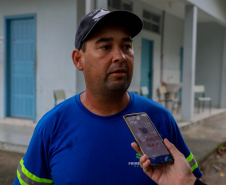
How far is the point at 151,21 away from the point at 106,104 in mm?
7997

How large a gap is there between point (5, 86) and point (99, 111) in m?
5.89

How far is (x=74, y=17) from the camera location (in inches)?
224

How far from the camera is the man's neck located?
1.37 metres

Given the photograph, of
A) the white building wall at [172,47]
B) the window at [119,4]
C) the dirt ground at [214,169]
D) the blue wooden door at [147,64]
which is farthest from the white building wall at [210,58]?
the dirt ground at [214,169]

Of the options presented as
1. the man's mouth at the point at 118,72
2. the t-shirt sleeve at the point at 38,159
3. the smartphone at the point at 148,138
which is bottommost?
the t-shirt sleeve at the point at 38,159

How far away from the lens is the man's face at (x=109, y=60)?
129cm

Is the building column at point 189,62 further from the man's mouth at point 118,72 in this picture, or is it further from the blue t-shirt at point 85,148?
the man's mouth at point 118,72

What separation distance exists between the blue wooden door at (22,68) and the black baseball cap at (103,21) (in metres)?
5.28

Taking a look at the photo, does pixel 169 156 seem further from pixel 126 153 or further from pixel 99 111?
pixel 99 111

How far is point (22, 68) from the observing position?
259 inches

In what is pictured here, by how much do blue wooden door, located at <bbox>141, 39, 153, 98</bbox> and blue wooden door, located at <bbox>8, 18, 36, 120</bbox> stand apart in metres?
3.68

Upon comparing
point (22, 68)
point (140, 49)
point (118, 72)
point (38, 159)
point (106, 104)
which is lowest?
point (38, 159)

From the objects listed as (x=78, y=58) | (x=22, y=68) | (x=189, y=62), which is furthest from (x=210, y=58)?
(x=78, y=58)

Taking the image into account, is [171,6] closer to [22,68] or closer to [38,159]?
[22,68]
